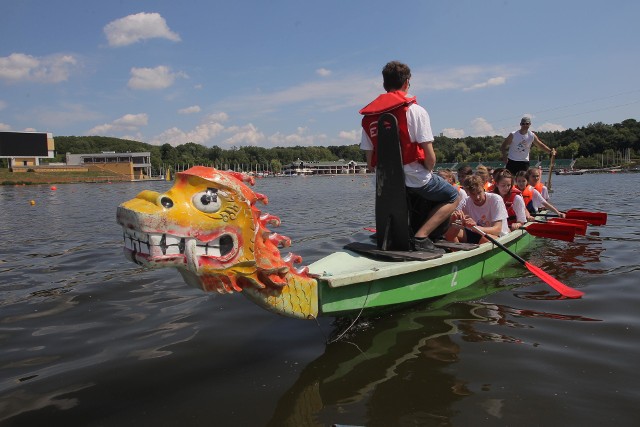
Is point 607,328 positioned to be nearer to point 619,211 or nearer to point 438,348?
point 438,348

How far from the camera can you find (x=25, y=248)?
32.8 ft

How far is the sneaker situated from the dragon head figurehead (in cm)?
194

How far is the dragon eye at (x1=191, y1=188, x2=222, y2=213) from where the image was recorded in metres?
3.18

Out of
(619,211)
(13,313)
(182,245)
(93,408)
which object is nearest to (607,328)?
(182,245)

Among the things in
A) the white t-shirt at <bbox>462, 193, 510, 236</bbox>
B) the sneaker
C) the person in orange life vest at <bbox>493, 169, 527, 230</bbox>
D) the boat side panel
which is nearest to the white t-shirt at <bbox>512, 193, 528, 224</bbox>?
the person in orange life vest at <bbox>493, 169, 527, 230</bbox>

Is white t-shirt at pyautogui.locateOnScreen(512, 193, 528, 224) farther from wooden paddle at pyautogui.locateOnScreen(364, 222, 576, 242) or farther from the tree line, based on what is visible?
the tree line

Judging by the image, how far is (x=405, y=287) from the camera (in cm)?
459

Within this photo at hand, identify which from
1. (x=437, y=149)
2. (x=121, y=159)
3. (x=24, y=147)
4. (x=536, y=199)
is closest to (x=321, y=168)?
(x=437, y=149)

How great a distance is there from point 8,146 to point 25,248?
3655 inches

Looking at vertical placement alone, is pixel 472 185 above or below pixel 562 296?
above

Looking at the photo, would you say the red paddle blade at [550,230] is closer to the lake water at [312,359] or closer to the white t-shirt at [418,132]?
the lake water at [312,359]

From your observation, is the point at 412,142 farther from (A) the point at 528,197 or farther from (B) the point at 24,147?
(B) the point at 24,147

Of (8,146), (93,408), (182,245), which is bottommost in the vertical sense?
(93,408)

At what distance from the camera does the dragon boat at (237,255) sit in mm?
3061
